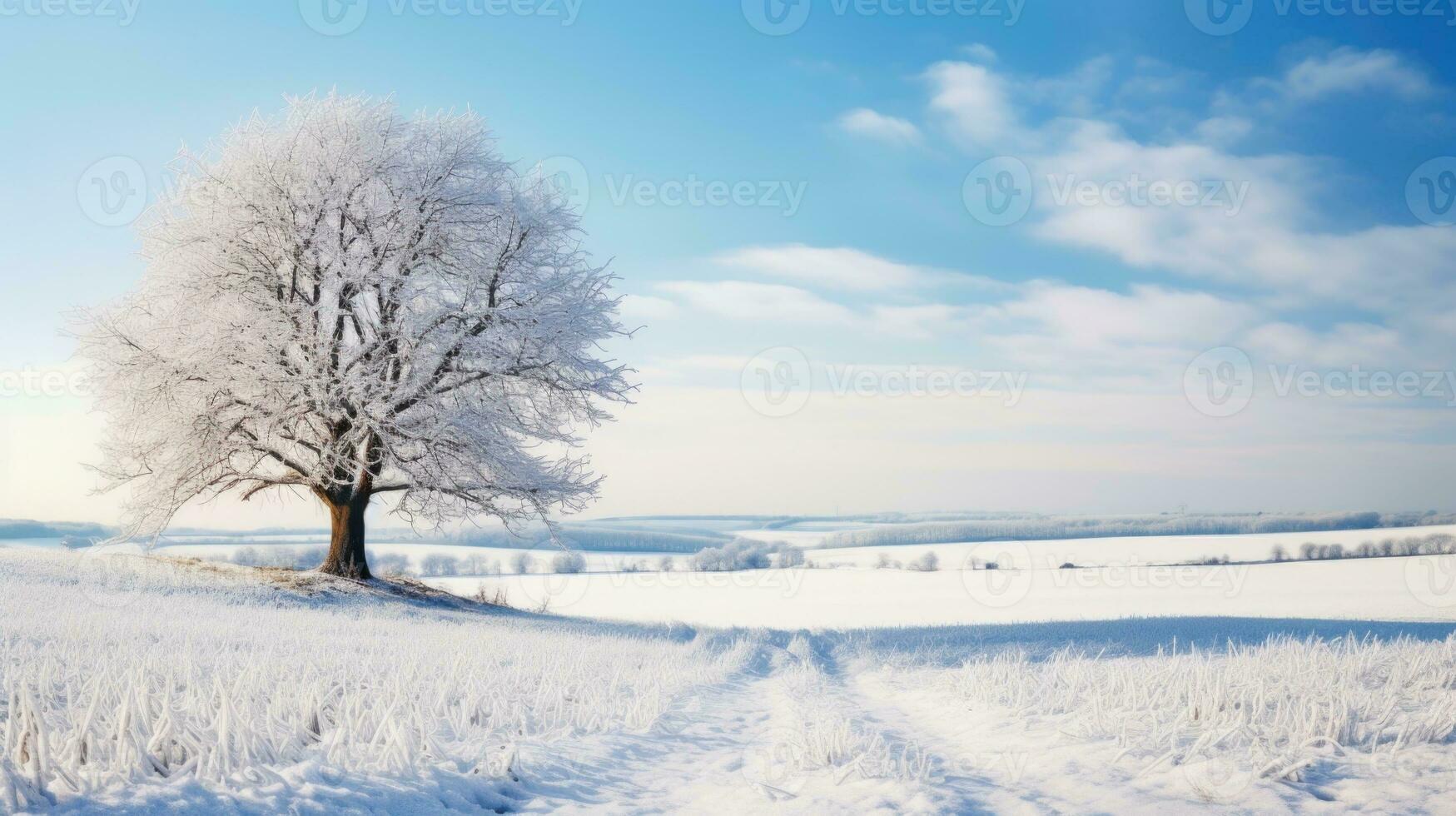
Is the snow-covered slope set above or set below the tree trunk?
below

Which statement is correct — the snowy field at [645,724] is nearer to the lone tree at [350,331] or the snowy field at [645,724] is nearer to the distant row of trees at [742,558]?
the lone tree at [350,331]

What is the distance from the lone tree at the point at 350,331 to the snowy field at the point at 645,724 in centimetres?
488

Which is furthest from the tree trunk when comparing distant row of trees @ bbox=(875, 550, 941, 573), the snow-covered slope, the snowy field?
distant row of trees @ bbox=(875, 550, 941, 573)

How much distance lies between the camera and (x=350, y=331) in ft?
55.3

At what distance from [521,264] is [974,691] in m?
13.2

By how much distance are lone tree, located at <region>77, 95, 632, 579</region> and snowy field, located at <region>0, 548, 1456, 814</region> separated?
488 cm

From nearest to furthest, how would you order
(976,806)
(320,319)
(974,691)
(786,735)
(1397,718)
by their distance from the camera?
1. (976,806)
2. (1397,718)
3. (786,735)
4. (974,691)
5. (320,319)

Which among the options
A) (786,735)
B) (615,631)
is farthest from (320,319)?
(786,735)

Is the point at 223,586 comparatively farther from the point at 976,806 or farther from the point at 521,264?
the point at 976,806

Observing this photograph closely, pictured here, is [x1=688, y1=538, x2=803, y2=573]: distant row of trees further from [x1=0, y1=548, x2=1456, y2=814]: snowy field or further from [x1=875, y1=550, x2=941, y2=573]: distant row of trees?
[x1=0, y1=548, x2=1456, y2=814]: snowy field

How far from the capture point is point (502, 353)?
16406 mm

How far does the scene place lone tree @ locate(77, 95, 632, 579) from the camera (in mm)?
15570

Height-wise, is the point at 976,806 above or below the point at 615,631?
above

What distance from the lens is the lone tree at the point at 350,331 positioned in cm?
1557
